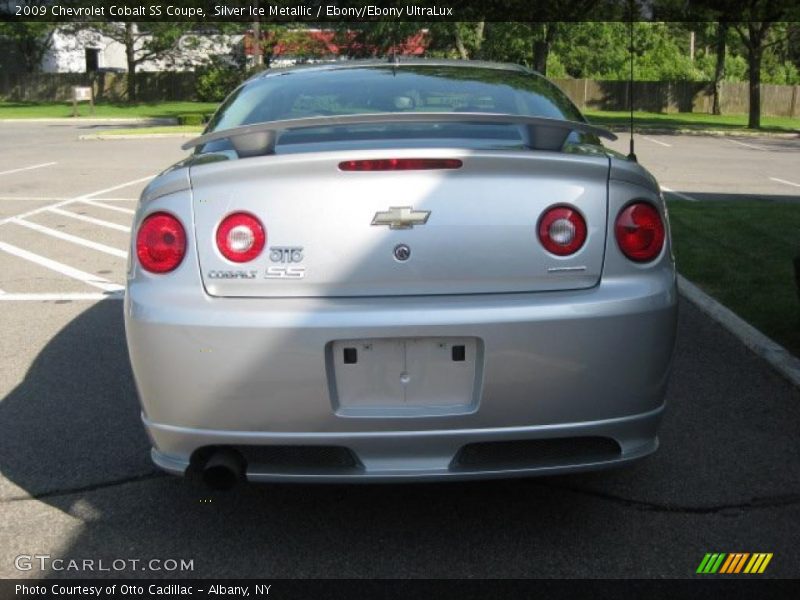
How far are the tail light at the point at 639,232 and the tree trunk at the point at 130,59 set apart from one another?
169 ft

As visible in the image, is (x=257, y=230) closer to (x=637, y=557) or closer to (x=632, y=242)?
(x=632, y=242)

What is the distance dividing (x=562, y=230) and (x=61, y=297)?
5141 mm

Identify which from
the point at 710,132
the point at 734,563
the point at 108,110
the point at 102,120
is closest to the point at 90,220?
the point at 734,563

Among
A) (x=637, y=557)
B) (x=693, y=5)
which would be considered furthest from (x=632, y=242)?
(x=693, y=5)

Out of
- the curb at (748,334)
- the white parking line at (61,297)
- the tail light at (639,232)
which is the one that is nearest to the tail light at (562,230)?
the tail light at (639,232)

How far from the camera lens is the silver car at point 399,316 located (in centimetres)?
312

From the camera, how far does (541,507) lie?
12.5 feet

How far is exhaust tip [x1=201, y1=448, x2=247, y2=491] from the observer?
126 inches

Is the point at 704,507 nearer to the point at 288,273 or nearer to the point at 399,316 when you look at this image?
the point at 399,316

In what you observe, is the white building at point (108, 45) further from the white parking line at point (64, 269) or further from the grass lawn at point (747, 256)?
the white parking line at point (64, 269)

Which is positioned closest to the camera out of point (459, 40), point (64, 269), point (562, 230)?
point (562, 230)

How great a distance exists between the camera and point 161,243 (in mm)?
3299

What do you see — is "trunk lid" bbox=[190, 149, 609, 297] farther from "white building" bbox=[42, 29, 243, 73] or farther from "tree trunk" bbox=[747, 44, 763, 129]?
"white building" bbox=[42, 29, 243, 73]

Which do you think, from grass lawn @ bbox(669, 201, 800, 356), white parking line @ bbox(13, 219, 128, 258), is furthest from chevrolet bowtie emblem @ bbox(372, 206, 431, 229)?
white parking line @ bbox(13, 219, 128, 258)
